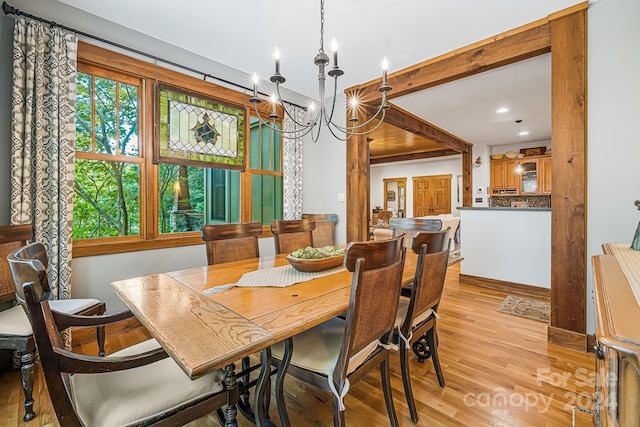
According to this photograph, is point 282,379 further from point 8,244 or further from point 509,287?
point 509,287

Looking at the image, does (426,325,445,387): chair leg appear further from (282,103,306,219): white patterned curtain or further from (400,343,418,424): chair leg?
(282,103,306,219): white patterned curtain

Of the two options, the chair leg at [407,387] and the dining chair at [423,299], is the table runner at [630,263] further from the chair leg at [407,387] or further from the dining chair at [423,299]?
the chair leg at [407,387]

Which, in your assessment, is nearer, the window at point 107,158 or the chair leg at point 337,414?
the chair leg at point 337,414

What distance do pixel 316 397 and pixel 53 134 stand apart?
257 cm

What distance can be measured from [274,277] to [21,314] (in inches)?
59.8

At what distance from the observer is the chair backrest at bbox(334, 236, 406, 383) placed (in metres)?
1.05

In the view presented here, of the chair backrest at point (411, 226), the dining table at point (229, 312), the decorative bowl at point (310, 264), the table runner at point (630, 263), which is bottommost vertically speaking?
the dining table at point (229, 312)

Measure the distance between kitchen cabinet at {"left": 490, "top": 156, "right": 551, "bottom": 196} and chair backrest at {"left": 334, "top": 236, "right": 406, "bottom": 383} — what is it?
7008 mm

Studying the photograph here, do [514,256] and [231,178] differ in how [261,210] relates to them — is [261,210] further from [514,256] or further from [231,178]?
[514,256]

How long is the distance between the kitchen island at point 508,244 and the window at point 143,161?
10.3ft

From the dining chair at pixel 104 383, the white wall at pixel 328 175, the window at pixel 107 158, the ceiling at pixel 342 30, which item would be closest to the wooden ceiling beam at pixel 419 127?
the white wall at pixel 328 175

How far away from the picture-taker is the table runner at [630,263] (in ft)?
2.74

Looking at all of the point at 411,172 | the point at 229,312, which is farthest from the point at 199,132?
the point at 411,172

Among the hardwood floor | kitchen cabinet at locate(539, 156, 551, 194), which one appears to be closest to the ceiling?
the hardwood floor
